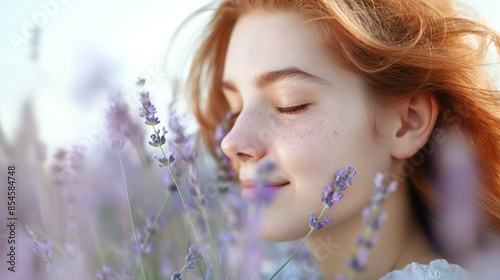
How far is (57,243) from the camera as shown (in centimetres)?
71

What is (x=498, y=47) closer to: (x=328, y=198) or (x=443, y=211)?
(x=443, y=211)

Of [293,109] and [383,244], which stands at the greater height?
[293,109]

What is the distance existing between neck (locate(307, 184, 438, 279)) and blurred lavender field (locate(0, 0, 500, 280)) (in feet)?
0.94

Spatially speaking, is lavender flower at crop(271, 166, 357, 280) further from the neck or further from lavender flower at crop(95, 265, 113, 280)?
the neck

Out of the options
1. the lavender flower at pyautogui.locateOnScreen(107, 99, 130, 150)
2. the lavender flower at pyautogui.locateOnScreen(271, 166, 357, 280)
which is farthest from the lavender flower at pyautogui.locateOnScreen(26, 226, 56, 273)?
the lavender flower at pyautogui.locateOnScreen(271, 166, 357, 280)

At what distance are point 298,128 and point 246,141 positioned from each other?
0.32ft

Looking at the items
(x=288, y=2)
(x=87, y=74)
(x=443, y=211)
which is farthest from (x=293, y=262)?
(x=87, y=74)

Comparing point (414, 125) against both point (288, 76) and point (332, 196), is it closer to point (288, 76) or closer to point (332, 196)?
point (288, 76)

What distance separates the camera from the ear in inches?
43.9

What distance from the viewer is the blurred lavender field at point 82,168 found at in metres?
0.71

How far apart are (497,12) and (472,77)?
16 cm

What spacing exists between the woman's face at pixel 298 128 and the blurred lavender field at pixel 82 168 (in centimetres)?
10

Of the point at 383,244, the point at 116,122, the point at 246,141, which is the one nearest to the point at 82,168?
the point at 116,122

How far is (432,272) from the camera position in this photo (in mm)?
1082
